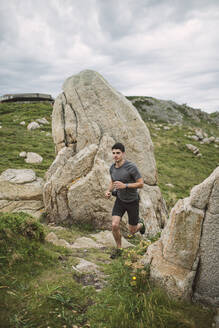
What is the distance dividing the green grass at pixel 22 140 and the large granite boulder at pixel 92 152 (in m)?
6.07

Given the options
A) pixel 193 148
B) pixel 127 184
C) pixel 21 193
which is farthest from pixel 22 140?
pixel 193 148

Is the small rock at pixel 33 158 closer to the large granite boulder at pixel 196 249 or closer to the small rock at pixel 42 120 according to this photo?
the small rock at pixel 42 120

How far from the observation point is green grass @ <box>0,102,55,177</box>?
845 inches

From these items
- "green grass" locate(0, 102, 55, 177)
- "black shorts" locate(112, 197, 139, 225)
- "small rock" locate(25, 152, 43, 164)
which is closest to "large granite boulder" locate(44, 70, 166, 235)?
"black shorts" locate(112, 197, 139, 225)

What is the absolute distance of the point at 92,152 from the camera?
522 inches

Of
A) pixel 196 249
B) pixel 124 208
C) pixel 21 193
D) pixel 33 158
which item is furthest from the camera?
pixel 33 158

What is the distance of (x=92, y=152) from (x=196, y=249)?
29.4ft

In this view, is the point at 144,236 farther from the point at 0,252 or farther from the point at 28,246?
the point at 0,252

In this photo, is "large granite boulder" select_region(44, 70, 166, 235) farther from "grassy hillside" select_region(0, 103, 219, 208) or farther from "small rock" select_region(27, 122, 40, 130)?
"small rock" select_region(27, 122, 40, 130)

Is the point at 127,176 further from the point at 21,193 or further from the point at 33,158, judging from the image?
the point at 33,158

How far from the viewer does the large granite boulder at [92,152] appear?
1221cm

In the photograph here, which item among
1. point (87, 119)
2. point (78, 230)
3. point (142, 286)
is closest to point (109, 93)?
point (87, 119)

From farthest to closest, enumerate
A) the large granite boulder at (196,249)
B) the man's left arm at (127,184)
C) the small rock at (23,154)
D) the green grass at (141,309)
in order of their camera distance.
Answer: the small rock at (23,154), the man's left arm at (127,184), the large granite boulder at (196,249), the green grass at (141,309)

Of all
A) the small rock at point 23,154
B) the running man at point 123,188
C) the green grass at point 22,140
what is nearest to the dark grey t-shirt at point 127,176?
the running man at point 123,188
